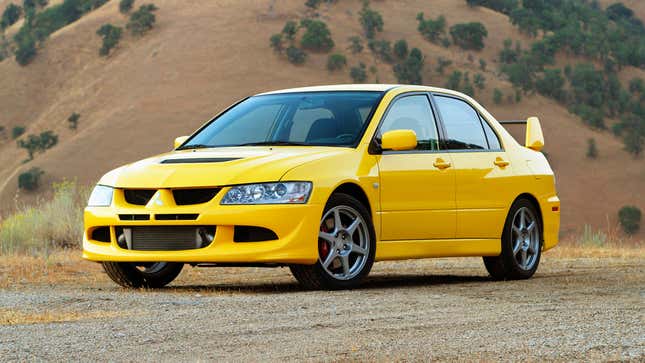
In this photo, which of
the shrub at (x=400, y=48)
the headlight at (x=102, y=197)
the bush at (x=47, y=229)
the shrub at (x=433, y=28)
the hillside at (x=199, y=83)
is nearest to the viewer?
the headlight at (x=102, y=197)

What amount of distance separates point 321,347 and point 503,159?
5.42m

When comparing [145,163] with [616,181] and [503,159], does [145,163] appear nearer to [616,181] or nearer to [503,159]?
[503,159]

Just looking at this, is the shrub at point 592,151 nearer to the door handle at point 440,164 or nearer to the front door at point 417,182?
the front door at point 417,182

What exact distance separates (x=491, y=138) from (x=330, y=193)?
269cm

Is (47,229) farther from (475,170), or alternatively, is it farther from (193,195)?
(193,195)

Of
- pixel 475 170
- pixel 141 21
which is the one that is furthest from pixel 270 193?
pixel 141 21

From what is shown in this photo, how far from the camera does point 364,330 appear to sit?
22.2ft

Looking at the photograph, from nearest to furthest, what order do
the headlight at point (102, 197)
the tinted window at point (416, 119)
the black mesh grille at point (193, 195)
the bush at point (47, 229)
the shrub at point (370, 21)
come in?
1. the black mesh grille at point (193, 195)
2. the headlight at point (102, 197)
3. the tinted window at point (416, 119)
4. the bush at point (47, 229)
5. the shrub at point (370, 21)

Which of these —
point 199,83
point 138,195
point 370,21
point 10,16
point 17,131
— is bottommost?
point 17,131

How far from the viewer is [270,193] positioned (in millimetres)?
8891

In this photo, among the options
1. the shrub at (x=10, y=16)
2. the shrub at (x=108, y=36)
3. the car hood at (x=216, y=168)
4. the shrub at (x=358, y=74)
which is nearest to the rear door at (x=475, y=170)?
the car hood at (x=216, y=168)

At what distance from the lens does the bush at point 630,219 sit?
81250 mm

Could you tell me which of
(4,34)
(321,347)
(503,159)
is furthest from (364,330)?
(4,34)

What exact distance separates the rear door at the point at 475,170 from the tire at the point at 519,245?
0.16 metres
